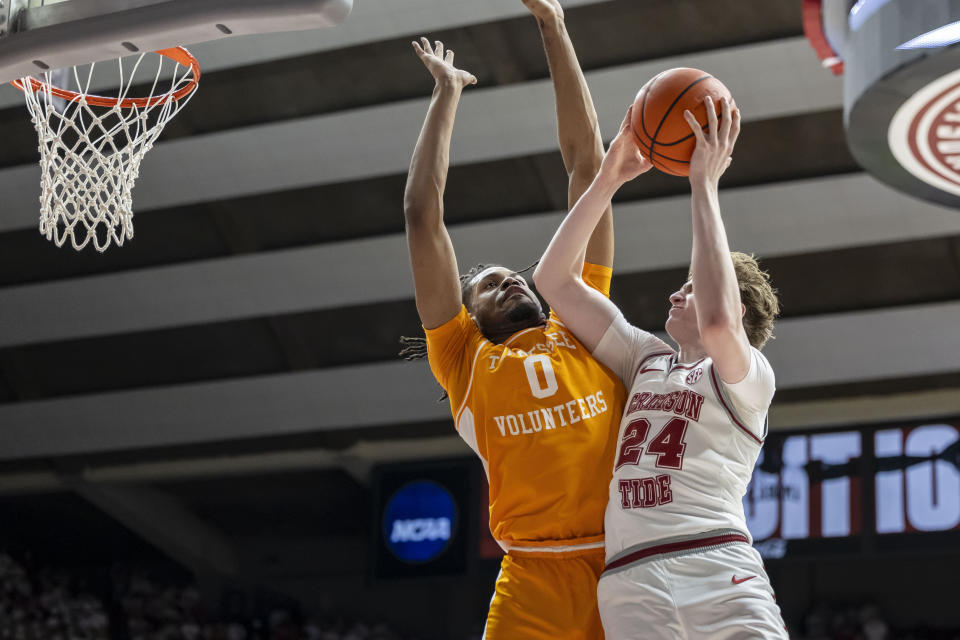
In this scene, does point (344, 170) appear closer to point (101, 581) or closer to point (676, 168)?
point (101, 581)

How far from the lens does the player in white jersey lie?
8.96ft

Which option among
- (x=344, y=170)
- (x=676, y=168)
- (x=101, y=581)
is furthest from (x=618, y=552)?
(x=101, y=581)

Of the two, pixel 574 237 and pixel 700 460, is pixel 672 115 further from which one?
pixel 700 460

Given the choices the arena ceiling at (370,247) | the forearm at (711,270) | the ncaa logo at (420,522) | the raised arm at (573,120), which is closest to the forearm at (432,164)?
the raised arm at (573,120)

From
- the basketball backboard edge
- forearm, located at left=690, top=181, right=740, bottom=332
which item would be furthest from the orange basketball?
the basketball backboard edge

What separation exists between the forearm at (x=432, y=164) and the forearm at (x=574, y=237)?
373 mm

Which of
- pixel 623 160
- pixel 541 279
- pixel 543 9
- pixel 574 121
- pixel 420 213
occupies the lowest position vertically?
pixel 541 279

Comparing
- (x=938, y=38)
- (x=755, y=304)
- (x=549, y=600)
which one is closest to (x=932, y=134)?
(x=938, y=38)

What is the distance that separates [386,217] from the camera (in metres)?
12.0

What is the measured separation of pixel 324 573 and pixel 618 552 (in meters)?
12.2

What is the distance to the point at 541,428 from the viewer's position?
10.5 feet

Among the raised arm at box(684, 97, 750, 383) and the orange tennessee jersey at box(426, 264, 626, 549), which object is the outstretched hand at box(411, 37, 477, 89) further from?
the raised arm at box(684, 97, 750, 383)

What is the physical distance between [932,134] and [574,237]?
10.6ft

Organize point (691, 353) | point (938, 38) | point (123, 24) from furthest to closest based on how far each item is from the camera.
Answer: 1. point (938, 38)
2. point (123, 24)
3. point (691, 353)
